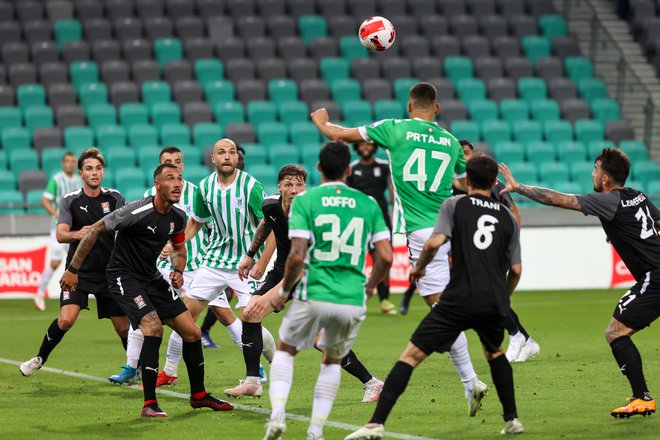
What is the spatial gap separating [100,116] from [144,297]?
13.1 m

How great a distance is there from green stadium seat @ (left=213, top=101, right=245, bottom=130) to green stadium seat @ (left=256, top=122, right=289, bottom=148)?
53 cm

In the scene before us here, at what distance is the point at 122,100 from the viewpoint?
70.5 feet

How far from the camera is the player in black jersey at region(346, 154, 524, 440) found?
23.1 ft

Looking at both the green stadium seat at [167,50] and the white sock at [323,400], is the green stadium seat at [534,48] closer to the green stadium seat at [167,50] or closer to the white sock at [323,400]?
the green stadium seat at [167,50]

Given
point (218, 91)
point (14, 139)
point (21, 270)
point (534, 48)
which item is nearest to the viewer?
point (21, 270)

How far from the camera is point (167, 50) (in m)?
22.7

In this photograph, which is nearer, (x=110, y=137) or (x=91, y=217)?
(x=91, y=217)

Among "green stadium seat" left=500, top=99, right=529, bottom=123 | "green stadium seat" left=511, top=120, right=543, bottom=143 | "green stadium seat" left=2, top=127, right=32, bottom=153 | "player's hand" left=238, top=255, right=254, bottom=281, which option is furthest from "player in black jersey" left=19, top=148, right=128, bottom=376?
"green stadium seat" left=500, top=99, right=529, bottom=123

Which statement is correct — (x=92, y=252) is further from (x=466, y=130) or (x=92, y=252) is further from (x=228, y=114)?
(x=466, y=130)

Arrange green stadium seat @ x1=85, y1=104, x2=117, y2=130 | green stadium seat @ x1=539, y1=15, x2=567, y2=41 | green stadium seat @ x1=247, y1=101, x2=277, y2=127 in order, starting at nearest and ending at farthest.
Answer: green stadium seat @ x1=85, y1=104, x2=117, y2=130
green stadium seat @ x1=247, y1=101, x2=277, y2=127
green stadium seat @ x1=539, y1=15, x2=567, y2=41

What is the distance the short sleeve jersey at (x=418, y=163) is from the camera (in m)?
8.26

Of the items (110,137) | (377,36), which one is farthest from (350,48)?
(377,36)

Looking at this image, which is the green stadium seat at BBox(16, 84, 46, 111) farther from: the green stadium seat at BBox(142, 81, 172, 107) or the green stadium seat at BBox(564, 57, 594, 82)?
the green stadium seat at BBox(564, 57, 594, 82)

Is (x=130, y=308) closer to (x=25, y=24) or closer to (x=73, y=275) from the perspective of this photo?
(x=73, y=275)
